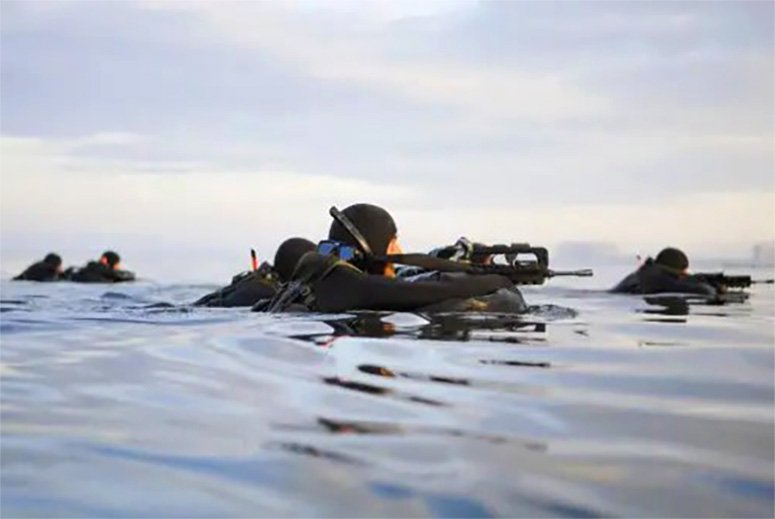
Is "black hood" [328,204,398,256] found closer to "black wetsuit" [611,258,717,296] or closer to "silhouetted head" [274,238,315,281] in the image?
"silhouetted head" [274,238,315,281]

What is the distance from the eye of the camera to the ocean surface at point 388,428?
267 cm

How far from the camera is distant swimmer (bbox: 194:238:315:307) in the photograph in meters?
13.1

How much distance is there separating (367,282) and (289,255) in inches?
197

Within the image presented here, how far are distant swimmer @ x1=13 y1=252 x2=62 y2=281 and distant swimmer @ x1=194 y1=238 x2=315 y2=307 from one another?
20.3 meters

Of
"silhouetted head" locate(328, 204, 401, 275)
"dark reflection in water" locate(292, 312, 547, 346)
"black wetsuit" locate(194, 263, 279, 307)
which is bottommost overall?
"dark reflection in water" locate(292, 312, 547, 346)

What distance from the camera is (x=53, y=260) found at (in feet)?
108

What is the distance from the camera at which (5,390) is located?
15.6ft

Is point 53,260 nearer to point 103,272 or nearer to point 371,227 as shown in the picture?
point 103,272

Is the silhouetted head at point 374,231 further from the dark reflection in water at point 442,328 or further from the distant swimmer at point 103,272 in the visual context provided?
the distant swimmer at point 103,272

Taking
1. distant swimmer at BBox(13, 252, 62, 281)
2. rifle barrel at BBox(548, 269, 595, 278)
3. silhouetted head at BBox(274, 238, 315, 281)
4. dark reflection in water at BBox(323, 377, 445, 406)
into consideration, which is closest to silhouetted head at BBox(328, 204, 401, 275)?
rifle barrel at BBox(548, 269, 595, 278)

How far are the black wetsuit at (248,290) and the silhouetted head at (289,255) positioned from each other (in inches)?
9.2

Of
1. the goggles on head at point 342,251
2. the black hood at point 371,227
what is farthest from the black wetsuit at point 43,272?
the goggles on head at point 342,251

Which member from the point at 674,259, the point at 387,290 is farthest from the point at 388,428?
the point at 674,259

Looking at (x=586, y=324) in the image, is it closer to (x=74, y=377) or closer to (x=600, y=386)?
(x=600, y=386)
